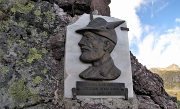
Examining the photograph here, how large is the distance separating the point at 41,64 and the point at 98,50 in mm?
715

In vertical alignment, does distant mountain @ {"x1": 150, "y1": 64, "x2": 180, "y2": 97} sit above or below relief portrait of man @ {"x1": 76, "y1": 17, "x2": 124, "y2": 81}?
below

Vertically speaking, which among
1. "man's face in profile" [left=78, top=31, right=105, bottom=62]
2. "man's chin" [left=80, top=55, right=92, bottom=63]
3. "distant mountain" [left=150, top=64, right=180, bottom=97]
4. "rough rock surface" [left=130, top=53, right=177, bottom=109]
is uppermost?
"man's face in profile" [left=78, top=31, right=105, bottom=62]

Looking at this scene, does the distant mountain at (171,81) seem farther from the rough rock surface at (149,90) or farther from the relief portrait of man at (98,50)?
the relief portrait of man at (98,50)

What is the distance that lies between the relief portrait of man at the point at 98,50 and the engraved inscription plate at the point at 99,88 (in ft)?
0.23

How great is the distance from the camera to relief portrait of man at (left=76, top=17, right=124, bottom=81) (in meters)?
2.46

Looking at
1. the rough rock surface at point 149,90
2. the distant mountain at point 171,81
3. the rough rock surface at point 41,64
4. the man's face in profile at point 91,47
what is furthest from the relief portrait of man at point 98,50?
the distant mountain at point 171,81

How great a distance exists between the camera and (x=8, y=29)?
251cm

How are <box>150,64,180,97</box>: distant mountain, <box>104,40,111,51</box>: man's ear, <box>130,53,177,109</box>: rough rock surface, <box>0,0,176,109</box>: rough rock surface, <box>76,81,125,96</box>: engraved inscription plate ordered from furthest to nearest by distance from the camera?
1. <box>150,64,180,97</box>: distant mountain
2. <box>130,53,177,109</box>: rough rock surface
3. <box>104,40,111,51</box>: man's ear
4. <box>76,81,125,96</box>: engraved inscription plate
5. <box>0,0,176,109</box>: rough rock surface

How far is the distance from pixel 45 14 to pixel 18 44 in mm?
602

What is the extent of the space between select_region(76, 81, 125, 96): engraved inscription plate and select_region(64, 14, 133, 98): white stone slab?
0.07 m

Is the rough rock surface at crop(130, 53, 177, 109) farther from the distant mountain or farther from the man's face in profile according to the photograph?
the distant mountain

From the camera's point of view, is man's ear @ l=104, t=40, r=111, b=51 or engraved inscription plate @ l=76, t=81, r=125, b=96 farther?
man's ear @ l=104, t=40, r=111, b=51

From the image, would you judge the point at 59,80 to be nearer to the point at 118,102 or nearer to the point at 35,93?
the point at 35,93

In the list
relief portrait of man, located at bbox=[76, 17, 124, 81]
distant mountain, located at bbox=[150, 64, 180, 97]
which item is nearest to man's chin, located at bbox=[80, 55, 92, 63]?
relief portrait of man, located at bbox=[76, 17, 124, 81]
